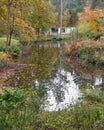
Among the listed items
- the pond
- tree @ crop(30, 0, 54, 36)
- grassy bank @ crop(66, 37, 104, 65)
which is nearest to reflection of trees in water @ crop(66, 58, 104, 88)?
the pond

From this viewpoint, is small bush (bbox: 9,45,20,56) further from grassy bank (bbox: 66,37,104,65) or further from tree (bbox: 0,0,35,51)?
grassy bank (bbox: 66,37,104,65)

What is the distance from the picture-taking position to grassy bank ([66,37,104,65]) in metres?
20.8

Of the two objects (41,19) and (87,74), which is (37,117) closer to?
(87,74)

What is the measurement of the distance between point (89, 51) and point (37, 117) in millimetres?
15383

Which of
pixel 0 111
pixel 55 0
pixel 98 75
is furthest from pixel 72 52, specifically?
pixel 55 0

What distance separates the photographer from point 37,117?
7176 millimetres

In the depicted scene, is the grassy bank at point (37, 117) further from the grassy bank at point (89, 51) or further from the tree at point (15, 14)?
the tree at point (15, 14)

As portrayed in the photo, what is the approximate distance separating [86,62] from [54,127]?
14.9 metres

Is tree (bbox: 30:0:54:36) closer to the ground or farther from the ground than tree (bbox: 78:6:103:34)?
closer to the ground

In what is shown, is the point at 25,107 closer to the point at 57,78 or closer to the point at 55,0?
the point at 57,78

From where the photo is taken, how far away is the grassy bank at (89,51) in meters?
20.8

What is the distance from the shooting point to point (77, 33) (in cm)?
4206

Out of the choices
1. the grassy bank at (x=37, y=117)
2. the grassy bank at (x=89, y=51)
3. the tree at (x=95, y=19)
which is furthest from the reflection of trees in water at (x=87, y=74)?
the tree at (x=95, y=19)

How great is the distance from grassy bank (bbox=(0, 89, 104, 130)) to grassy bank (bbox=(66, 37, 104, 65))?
12.8 meters
